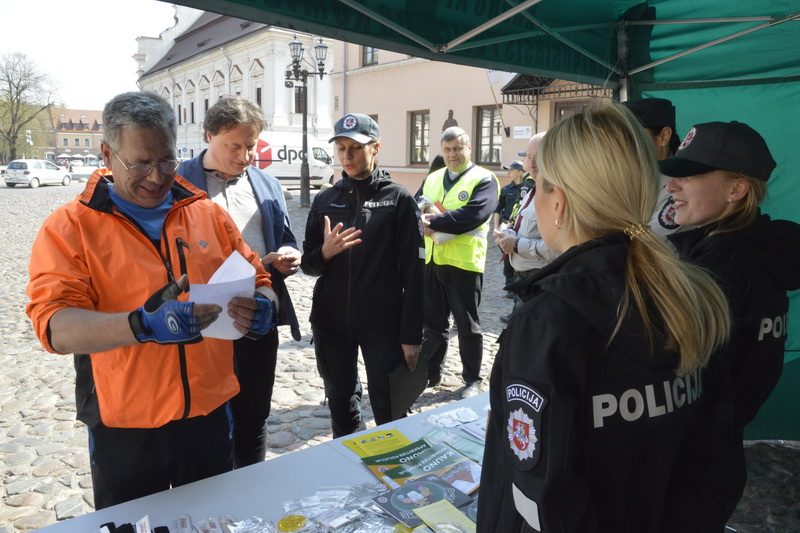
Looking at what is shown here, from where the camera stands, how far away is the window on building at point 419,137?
21.6 metres

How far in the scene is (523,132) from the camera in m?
16.5

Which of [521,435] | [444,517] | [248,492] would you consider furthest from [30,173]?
[521,435]

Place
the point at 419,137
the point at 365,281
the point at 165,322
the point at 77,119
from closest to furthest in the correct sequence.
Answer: the point at 165,322 < the point at 365,281 < the point at 419,137 < the point at 77,119

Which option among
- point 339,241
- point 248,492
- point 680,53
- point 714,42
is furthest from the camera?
point 680,53

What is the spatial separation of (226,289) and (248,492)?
0.62m

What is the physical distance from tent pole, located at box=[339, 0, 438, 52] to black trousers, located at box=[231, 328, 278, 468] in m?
1.55

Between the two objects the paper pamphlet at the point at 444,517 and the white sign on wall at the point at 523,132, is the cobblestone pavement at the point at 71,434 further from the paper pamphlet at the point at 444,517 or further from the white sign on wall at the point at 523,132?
the white sign on wall at the point at 523,132

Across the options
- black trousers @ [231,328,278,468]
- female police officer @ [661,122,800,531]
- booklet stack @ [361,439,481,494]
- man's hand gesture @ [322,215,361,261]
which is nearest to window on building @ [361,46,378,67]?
man's hand gesture @ [322,215,361,261]

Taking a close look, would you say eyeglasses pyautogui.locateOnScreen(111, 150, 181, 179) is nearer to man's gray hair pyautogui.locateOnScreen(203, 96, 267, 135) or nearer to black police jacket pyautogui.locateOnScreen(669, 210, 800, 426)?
man's gray hair pyautogui.locateOnScreen(203, 96, 267, 135)

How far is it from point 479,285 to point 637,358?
3.71 m

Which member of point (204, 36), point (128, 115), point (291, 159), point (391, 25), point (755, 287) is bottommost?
point (755, 287)

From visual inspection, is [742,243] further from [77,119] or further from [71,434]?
[77,119]

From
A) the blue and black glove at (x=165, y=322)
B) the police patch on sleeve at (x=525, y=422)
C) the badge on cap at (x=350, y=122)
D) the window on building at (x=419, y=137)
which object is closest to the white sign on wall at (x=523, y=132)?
the window on building at (x=419, y=137)

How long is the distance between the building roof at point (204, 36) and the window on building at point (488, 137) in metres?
24.1
